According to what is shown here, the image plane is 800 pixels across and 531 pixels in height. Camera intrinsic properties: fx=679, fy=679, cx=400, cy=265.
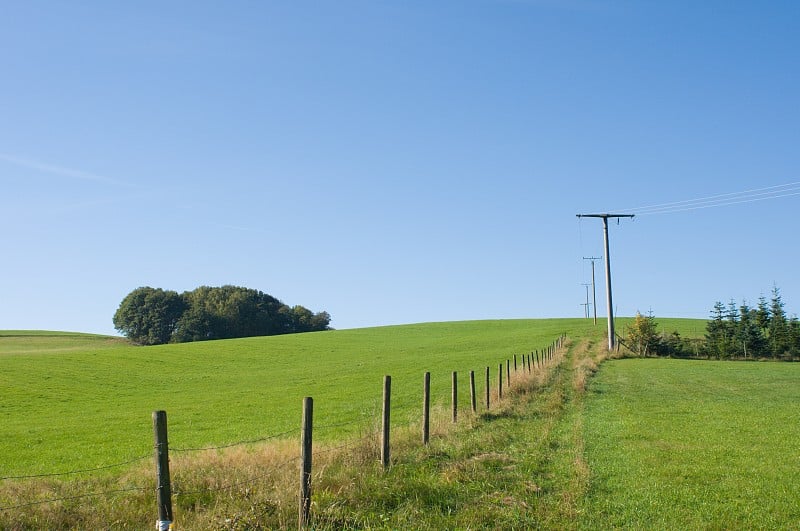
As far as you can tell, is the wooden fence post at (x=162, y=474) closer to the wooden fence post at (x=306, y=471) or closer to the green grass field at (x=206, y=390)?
the wooden fence post at (x=306, y=471)

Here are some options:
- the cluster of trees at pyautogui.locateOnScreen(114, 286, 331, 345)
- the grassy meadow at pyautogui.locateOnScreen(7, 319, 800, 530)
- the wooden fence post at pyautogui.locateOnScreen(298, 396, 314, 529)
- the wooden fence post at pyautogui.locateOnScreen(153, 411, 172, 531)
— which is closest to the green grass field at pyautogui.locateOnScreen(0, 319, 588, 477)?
the grassy meadow at pyautogui.locateOnScreen(7, 319, 800, 530)

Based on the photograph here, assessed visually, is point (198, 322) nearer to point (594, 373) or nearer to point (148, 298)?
point (148, 298)

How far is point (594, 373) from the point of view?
37.2 meters

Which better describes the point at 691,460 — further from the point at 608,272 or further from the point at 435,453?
the point at 608,272

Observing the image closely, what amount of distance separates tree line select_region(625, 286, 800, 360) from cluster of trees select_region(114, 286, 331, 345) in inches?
2925

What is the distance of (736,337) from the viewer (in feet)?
224

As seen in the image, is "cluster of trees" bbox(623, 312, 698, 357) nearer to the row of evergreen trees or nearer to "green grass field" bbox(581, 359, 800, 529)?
the row of evergreen trees

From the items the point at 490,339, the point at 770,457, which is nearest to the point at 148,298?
the point at 490,339

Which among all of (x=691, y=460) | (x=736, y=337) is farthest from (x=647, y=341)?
(x=691, y=460)

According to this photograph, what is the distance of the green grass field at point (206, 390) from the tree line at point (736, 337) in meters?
10.1

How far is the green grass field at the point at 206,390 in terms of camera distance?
22000 millimetres

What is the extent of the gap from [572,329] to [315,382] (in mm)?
51331

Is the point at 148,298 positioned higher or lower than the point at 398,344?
higher

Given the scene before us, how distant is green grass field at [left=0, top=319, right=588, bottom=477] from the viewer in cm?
2200
